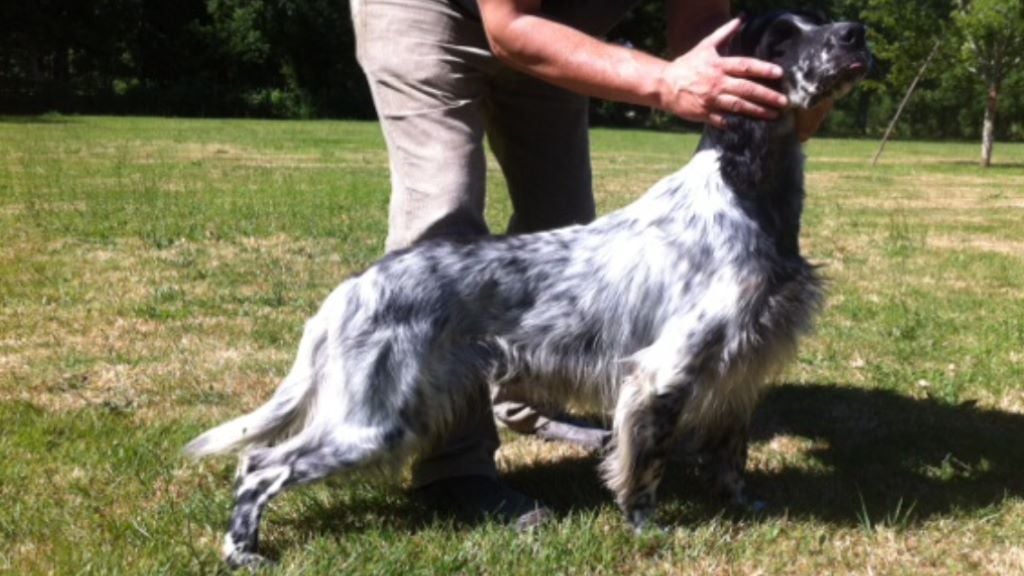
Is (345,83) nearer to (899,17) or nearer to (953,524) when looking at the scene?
(899,17)

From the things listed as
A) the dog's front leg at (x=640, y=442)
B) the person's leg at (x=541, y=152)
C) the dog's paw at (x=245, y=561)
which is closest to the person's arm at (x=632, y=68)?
the person's leg at (x=541, y=152)

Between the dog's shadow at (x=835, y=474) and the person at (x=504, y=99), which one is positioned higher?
the person at (x=504, y=99)

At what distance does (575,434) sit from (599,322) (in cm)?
114

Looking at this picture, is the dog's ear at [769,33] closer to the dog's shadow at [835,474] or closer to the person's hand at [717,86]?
the person's hand at [717,86]

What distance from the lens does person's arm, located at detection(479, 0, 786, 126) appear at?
349cm

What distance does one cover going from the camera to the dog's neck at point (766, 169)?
3.64 meters

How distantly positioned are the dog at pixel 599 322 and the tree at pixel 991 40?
79.4 feet

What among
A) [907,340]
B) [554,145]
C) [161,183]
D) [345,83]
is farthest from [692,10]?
[345,83]

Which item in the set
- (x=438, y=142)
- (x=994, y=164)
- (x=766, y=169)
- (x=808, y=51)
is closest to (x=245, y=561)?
(x=438, y=142)

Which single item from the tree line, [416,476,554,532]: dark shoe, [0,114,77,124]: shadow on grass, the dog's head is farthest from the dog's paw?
the tree line

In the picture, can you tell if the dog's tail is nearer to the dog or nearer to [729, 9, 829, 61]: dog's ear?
the dog

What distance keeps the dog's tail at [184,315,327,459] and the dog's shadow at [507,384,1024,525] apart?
3.26 ft

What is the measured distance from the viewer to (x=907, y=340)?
21.9 feet

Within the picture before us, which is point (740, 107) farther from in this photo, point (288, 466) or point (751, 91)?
point (288, 466)
